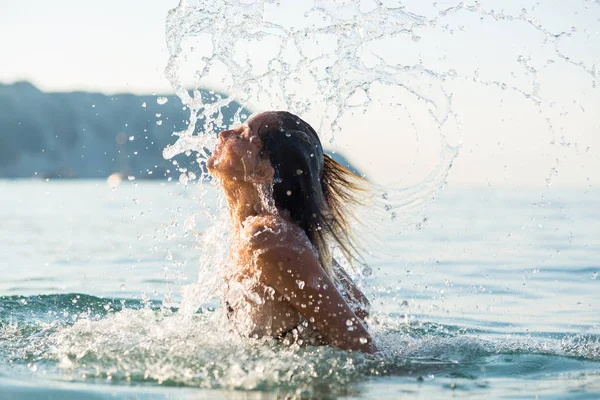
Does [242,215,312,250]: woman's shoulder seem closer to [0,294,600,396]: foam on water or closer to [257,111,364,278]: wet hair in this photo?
[257,111,364,278]: wet hair

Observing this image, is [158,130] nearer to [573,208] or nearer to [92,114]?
[92,114]

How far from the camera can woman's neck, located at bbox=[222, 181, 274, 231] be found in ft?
14.0

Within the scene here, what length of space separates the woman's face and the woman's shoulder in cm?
27

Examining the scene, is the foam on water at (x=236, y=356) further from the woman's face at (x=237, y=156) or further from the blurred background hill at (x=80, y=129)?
the blurred background hill at (x=80, y=129)

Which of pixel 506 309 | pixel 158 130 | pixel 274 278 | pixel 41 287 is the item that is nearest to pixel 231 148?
pixel 274 278

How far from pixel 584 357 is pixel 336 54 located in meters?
2.29

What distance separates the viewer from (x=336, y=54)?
17.1 ft

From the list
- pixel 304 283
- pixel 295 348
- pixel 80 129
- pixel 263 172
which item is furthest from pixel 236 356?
pixel 80 129

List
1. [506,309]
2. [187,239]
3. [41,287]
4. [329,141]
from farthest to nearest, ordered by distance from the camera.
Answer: [187,239], [41,287], [506,309], [329,141]

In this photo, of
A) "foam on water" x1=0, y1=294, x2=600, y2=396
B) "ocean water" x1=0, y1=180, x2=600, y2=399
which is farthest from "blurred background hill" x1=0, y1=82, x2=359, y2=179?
"foam on water" x1=0, y1=294, x2=600, y2=396

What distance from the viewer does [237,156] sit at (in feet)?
13.9

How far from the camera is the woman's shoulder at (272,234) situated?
3961 mm

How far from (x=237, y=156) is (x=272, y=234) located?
500 millimetres

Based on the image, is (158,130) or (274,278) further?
(158,130)
